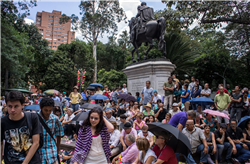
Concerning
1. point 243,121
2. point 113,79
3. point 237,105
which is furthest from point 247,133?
point 113,79

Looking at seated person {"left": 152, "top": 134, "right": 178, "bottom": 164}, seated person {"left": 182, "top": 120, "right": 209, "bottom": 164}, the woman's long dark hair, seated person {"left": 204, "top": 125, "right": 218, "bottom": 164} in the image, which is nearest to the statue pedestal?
seated person {"left": 204, "top": 125, "right": 218, "bottom": 164}

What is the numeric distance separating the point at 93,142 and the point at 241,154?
521cm

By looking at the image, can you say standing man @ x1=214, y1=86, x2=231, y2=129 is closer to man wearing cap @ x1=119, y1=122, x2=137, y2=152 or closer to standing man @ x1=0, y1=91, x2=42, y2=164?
man wearing cap @ x1=119, y1=122, x2=137, y2=152

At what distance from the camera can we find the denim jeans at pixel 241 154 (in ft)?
20.1

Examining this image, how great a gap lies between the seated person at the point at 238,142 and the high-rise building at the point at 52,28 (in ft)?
359

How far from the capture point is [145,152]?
4.58 metres

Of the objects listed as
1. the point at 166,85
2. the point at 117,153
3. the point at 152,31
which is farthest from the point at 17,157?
the point at 152,31

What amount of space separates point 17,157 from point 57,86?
3218 centimetres

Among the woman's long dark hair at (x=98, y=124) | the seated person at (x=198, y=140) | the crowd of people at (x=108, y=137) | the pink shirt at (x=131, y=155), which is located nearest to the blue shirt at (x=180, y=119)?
the crowd of people at (x=108, y=137)

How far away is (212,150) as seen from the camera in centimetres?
593

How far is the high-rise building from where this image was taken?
105 m

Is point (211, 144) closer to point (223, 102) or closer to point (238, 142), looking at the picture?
point (238, 142)

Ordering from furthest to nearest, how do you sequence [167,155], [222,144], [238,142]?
[238,142], [222,144], [167,155]

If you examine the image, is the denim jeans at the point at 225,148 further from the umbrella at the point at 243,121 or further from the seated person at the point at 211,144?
the umbrella at the point at 243,121
